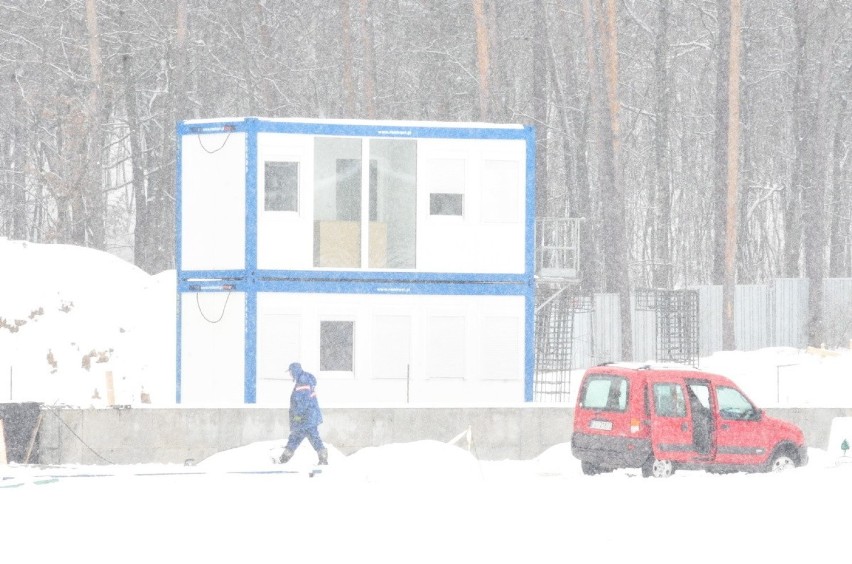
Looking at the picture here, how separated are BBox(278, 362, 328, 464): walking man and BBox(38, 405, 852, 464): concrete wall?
214 cm

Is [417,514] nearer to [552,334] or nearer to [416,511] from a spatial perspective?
[416,511]

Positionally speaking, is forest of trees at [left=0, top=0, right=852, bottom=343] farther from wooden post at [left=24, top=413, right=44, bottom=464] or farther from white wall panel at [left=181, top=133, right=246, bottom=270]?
wooden post at [left=24, top=413, right=44, bottom=464]

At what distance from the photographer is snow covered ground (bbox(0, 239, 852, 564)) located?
505 inches

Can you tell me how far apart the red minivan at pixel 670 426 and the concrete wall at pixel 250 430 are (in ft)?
8.85

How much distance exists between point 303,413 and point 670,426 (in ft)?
15.3

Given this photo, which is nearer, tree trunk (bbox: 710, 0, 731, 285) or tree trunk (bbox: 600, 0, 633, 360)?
tree trunk (bbox: 600, 0, 633, 360)

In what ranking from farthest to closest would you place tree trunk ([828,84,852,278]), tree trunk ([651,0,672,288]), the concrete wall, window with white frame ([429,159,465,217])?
tree trunk ([828,84,852,278]) → tree trunk ([651,0,672,288]) → window with white frame ([429,159,465,217]) → the concrete wall

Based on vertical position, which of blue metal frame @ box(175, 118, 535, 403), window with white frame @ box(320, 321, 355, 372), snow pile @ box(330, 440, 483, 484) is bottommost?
snow pile @ box(330, 440, 483, 484)

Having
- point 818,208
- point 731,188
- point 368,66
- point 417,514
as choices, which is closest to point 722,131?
point 731,188

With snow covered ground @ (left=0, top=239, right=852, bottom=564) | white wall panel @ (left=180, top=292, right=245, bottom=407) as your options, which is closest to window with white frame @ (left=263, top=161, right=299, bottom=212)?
white wall panel @ (left=180, top=292, right=245, bottom=407)

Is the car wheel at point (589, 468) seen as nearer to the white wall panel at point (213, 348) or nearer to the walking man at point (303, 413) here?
the walking man at point (303, 413)

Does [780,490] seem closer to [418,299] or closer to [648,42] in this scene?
[418,299]

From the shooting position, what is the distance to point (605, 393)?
20281 millimetres

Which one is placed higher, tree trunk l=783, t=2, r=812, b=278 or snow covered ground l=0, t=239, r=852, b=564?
tree trunk l=783, t=2, r=812, b=278
